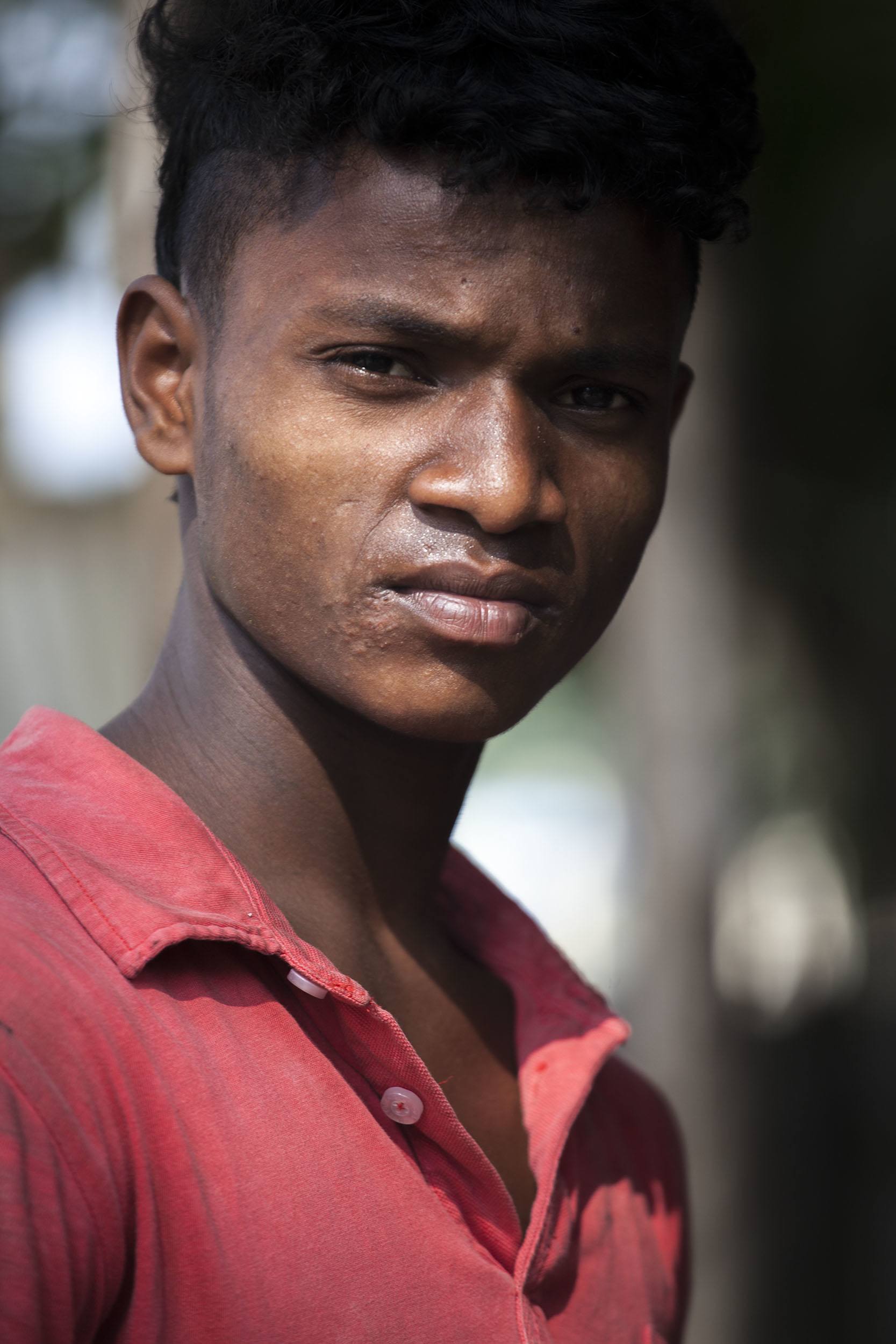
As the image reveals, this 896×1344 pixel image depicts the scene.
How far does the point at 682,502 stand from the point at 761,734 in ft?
2.86

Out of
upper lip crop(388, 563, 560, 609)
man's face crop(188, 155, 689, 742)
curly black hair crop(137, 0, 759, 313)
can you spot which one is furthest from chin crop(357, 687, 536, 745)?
curly black hair crop(137, 0, 759, 313)

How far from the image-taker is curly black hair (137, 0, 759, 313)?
61.2 inches

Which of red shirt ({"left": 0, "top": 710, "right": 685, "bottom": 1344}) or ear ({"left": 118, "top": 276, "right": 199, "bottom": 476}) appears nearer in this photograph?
red shirt ({"left": 0, "top": 710, "right": 685, "bottom": 1344})

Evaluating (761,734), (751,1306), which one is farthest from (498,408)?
(751,1306)

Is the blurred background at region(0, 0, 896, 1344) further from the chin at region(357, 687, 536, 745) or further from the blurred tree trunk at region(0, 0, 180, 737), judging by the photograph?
the chin at region(357, 687, 536, 745)

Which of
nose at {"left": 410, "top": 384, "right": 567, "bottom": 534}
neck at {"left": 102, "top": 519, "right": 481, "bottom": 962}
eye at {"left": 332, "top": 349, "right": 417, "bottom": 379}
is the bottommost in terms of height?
neck at {"left": 102, "top": 519, "right": 481, "bottom": 962}

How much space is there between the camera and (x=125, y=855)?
147cm

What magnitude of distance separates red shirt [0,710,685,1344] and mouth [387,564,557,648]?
0.36 metres

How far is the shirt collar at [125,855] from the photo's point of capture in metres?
1.38

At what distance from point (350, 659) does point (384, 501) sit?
19 centimetres

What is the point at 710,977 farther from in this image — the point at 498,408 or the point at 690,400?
the point at 498,408

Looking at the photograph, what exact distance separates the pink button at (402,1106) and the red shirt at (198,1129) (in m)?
0.01

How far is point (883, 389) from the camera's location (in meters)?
4.62

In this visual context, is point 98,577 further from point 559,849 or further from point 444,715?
point 444,715
